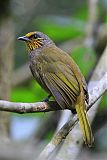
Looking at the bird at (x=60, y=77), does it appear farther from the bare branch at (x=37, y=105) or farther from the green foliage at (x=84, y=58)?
the green foliage at (x=84, y=58)


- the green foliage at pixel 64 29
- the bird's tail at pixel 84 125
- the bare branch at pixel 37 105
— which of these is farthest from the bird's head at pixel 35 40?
the green foliage at pixel 64 29

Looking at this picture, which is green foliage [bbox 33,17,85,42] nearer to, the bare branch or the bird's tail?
the bare branch

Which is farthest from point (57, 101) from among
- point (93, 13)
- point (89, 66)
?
point (93, 13)

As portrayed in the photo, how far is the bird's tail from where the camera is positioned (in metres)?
2.74

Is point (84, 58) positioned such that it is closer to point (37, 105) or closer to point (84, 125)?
point (84, 125)

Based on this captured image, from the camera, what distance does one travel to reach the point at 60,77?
11.0ft

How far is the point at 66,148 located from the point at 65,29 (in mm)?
2482

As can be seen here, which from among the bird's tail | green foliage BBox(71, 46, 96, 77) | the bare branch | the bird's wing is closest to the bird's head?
the bird's wing

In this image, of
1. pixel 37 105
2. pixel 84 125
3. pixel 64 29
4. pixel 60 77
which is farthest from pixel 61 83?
pixel 64 29

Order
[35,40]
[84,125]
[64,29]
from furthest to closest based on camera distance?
[64,29] < [35,40] < [84,125]

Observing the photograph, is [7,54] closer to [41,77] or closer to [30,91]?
[30,91]

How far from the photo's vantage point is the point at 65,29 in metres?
5.45

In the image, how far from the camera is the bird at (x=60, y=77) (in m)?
2.95

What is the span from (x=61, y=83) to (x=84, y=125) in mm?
504
